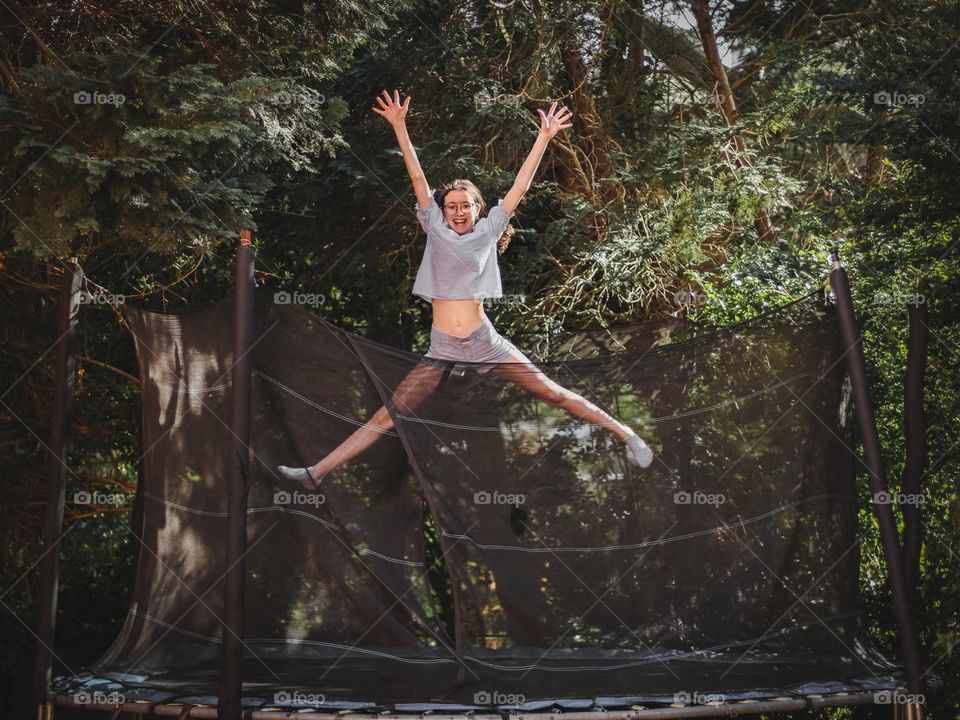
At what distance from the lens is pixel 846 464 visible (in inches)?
151

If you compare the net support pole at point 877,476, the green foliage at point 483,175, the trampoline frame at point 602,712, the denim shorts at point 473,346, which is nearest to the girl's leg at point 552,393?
the denim shorts at point 473,346

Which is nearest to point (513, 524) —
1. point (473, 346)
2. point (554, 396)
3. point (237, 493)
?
point (554, 396)

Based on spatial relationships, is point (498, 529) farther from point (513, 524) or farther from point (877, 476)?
point (877, 476)

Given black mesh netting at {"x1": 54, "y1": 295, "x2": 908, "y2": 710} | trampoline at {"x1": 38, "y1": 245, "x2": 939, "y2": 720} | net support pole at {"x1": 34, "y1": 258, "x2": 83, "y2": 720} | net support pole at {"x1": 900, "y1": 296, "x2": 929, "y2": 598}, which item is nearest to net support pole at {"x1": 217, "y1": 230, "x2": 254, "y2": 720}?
trampoline at {"x1": 38, "y1": 245, "x2": 939, "y2": 720}

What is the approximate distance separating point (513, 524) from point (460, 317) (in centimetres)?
121

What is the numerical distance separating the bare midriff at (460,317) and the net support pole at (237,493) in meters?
1.12

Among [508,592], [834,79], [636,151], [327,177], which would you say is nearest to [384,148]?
[327,177]

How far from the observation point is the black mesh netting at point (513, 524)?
367 centimetres

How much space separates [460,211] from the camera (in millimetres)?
4648

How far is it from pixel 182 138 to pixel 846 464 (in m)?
3.14

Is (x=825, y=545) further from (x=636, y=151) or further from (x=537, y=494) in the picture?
(x=636, y=151)

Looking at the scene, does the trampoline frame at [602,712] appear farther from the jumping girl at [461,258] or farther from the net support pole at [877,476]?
the jumping girl at [461,258]

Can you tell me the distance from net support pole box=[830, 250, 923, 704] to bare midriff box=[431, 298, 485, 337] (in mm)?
1558

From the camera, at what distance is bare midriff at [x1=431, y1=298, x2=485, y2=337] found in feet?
15.1
